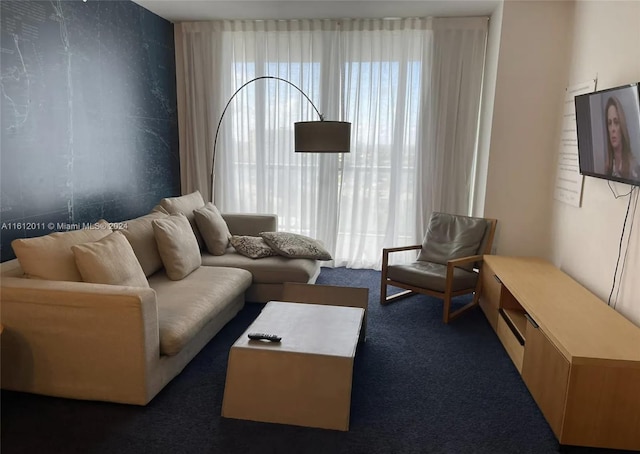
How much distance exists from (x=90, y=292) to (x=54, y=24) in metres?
2.09

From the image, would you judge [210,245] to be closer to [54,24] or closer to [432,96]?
[54,24]

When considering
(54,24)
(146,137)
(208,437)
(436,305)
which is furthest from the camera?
(146,137)

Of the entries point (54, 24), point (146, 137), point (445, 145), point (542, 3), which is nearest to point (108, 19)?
point (54, 24)

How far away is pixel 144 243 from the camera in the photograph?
129 inches

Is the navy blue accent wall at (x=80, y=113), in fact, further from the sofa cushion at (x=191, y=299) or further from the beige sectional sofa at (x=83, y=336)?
the sofa cushion at (x=191, y=299)

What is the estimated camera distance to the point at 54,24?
3191 millimetres

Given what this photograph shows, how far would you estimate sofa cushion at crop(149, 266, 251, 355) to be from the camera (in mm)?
2533

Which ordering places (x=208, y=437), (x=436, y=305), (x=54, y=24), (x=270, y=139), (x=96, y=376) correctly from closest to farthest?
(x=208, y=437) < (x=96, y=376) < (x=54, y=24) < (x=436, y=305) < (x=270, y=139)

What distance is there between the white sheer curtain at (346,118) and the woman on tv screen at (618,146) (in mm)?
2040

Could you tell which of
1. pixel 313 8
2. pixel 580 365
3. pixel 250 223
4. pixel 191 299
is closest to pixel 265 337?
pixel 191 299

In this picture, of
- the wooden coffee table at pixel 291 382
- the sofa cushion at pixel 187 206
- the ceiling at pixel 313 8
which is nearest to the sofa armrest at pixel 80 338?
the wooden coffee table at pixel 291 382

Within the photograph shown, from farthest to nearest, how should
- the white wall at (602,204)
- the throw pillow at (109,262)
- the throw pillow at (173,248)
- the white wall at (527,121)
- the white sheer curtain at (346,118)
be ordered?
1. the white sheer curtain at (346,118)
2. the white wall at (527,121)
3. the throw pillow at (173,248)
4. the white wall at (602,204)
5. the throw pillow at (109,262)

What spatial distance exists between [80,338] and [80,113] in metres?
1.94

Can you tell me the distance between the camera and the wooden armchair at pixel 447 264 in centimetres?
369
